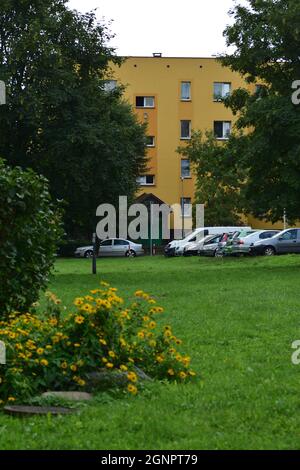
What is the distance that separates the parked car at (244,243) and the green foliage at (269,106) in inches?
525

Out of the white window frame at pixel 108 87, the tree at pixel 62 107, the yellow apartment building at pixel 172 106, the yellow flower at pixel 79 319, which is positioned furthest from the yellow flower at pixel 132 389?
the yellow apartment building at pixel 172 106

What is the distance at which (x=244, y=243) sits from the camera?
44.6 m

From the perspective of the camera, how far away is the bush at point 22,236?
9531mm

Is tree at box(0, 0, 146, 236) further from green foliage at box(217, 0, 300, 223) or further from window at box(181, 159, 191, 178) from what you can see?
window at box(181, 159, 191, 178)

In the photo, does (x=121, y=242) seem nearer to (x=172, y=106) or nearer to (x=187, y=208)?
(x=187, y=208)

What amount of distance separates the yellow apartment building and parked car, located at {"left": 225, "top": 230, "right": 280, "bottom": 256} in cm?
2307

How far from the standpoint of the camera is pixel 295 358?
8695 mm

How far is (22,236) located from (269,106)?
1924cm

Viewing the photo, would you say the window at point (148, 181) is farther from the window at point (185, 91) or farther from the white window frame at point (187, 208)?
the window at point (185, 91)

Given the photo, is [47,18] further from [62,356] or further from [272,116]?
[62,356]

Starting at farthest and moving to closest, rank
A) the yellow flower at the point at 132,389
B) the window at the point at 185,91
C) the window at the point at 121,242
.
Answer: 1. the window at the point at 185,91
2. the window at the point at 121,242
3. the yellow flower at the point at 132,389

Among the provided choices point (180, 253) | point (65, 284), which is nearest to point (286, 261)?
point (65, 284)

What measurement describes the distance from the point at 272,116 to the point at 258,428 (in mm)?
22263

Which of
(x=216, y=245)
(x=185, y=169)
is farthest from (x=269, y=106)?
(x=185, y=169)
